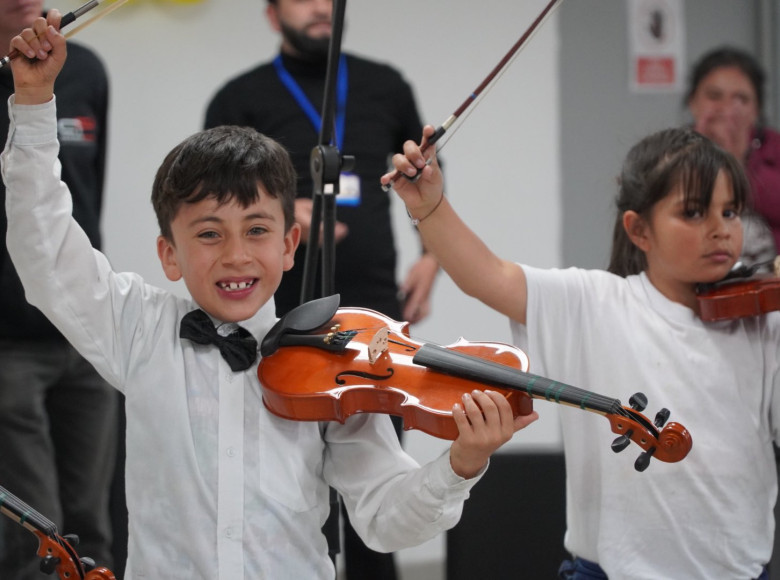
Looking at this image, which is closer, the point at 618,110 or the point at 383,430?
the point at 383,430

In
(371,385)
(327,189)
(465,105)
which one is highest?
(465,105)

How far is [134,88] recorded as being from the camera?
10.4 ft

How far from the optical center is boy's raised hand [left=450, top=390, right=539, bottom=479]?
125 centimetres

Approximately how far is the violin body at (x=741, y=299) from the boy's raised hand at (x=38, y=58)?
1033mm

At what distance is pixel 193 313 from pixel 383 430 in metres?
0.30

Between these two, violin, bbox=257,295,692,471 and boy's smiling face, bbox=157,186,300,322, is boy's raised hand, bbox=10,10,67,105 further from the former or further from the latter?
violin, bbox=257,295,692,471

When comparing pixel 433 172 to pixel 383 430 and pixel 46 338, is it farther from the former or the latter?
pixel 46 338

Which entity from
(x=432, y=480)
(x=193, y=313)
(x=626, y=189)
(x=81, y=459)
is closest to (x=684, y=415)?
(x=626, y=189)

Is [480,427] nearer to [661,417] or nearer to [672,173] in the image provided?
[661,417]

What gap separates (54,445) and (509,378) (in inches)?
50.6

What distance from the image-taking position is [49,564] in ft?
3.71

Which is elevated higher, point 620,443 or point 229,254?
point 229,254

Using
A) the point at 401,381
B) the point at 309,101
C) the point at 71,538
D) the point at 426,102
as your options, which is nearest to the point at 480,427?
the point at 401,381

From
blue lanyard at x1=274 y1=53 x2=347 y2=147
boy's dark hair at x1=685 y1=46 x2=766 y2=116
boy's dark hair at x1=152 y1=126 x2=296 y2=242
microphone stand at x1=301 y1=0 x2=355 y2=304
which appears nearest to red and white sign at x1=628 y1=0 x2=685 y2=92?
boy's dark hair at x1=685 y1=46 x2=766 y2=116
